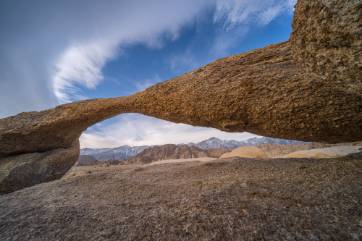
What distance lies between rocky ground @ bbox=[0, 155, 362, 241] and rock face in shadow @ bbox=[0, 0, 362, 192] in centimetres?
130

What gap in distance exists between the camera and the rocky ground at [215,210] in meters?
2.29

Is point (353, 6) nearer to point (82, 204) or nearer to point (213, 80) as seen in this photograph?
point (213, 80)

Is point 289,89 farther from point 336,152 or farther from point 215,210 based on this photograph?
point 336,152

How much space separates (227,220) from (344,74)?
2844 mm

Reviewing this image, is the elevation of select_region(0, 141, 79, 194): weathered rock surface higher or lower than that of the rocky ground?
higher

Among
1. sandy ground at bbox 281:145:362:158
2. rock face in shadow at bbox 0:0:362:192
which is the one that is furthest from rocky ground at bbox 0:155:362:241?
sandy ground at bbox 281:145:362:158

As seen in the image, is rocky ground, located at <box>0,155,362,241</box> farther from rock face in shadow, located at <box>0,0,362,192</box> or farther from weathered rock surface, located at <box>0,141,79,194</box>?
weathered rock surface, located at <box>0,141,79,194</box>

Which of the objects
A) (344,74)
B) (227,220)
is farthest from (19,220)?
(344,74)

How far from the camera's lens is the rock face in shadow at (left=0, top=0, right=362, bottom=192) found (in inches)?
89.4

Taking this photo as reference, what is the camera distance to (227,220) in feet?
8.32

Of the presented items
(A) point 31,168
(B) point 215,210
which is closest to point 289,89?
(B) point 215,210

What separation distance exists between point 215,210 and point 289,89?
12.1 feet

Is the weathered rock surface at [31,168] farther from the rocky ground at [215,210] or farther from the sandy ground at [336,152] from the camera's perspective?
the sandy ground at [336,152]

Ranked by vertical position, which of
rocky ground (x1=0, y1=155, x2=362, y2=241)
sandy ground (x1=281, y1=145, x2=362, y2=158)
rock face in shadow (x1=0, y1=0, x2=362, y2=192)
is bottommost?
rocky ground (x1=0, y1=155, x2=362, y2=241)
